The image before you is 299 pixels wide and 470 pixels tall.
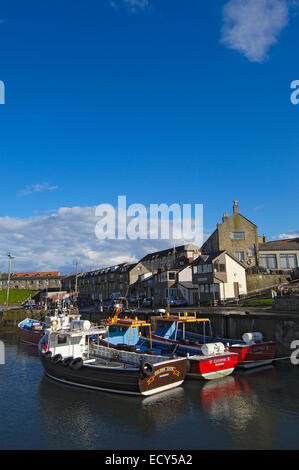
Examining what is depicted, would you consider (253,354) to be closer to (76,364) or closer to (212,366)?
(212,366)

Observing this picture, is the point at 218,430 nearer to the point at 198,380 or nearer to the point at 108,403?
the point at 108,403

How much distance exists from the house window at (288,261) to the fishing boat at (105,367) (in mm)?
46540

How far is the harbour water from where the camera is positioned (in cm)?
1439

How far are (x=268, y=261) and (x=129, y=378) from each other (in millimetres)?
49844

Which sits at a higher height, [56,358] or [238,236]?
[238,236]

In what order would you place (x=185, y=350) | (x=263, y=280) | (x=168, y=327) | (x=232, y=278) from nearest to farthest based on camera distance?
(x=185, y=350), (x=168, y=327), (x=232, y=278), (x=263, y=280)

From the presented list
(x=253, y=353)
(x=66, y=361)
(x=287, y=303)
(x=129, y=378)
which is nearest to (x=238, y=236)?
(x=287, y=303)

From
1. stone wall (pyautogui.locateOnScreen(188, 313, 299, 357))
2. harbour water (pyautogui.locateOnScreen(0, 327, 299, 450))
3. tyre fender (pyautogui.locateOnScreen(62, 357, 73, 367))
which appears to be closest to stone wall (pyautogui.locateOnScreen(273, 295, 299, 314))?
stone wall (pyautogui.locateOnScreen(188, 313, 299, 357))

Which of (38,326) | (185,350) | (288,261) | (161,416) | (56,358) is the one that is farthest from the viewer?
(288,261)

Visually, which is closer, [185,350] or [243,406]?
[243,406]

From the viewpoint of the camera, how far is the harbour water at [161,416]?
47.2 feet

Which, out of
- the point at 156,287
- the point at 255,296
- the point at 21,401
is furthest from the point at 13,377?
the point at 156,287

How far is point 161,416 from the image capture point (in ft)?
56.7

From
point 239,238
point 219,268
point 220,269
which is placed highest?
point 239,238
